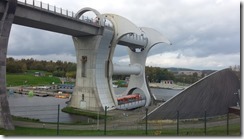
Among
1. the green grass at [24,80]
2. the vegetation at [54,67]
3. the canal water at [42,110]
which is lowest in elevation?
the canal water at [42,110]

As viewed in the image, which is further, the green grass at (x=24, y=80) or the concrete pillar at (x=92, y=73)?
the green grass at (x=24, y=80)

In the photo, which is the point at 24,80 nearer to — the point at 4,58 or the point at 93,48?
the point at 93,48

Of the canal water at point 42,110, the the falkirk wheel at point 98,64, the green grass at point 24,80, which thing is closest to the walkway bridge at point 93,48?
the the falkirk wheel at point 98,64

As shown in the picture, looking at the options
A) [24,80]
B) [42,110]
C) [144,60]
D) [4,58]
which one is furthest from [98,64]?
[24,80]

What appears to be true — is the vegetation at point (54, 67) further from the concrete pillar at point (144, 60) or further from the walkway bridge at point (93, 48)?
the walkway bridge at point (93, 48)

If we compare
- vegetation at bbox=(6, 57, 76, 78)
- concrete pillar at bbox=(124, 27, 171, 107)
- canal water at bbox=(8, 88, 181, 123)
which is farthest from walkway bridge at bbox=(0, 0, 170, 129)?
vegetation at bbox=(6, 57, 76, 78)
